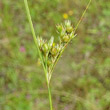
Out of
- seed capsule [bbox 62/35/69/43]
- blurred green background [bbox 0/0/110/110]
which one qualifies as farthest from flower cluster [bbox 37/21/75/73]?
blurred green background [bbox 0/0/110/110]

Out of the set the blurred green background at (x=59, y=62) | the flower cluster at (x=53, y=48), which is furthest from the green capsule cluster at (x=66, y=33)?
the blurred green background at (x=59, y=62)

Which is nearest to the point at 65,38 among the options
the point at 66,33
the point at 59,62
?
the point at 66,33

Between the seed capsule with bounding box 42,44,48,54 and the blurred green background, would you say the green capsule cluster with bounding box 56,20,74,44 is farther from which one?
the blurred green background

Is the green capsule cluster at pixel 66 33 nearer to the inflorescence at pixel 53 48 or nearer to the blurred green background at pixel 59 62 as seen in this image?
the inflorescence at pixel 53 48

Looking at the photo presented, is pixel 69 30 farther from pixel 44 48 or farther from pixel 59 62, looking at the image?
pixel 59 62

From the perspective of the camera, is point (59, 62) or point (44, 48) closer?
point (44, 48)

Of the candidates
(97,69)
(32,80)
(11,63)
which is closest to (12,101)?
(32,80)

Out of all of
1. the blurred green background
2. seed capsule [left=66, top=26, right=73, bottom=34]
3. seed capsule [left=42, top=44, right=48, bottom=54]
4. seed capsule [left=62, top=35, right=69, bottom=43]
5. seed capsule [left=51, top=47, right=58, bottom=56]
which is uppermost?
seed capsule [left=66, top=26, right=73, bottom=34]

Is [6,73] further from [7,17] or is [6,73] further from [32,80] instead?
[7,17]
